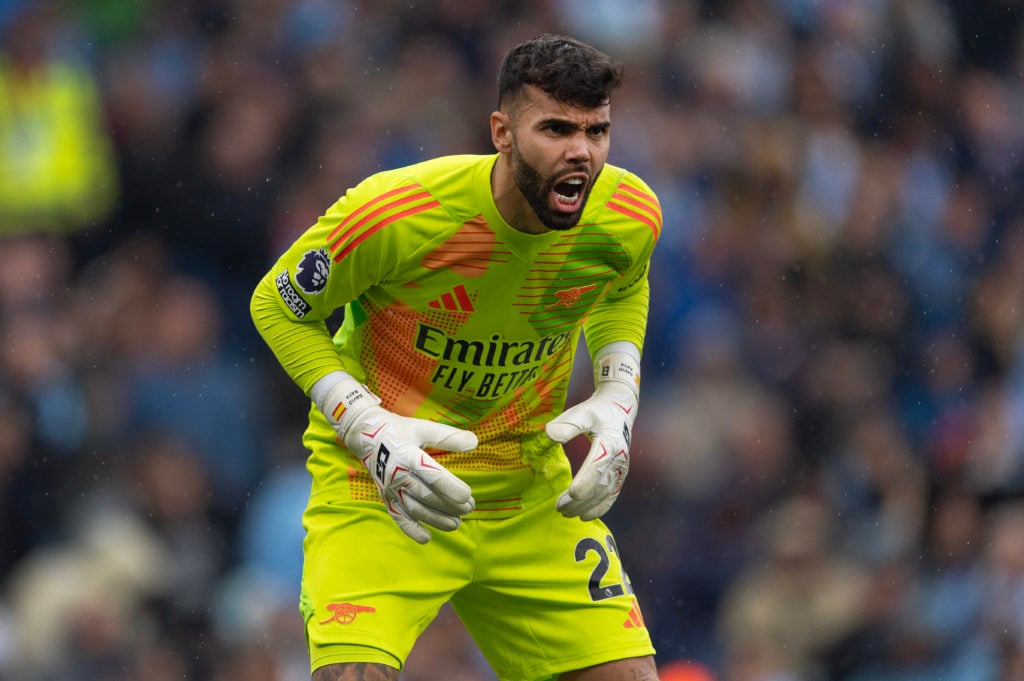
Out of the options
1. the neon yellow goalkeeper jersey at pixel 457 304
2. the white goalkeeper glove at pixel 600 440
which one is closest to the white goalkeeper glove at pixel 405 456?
the neon yellow goalkeeper jersey at pixel 457 304

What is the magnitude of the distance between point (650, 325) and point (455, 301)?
3818mm

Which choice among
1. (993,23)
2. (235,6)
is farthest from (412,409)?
(993,23)

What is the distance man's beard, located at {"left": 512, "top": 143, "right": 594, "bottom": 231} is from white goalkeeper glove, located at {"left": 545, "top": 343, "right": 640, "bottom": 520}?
1.59 ft

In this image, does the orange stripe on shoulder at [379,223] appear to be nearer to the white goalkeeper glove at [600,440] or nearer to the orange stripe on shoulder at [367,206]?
the orange stripe on shoulder at [367,206]

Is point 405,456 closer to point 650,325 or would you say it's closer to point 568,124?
point 568,124

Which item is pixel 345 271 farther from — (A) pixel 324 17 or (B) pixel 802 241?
(B) pixel 802 241

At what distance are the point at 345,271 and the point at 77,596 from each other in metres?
2.97

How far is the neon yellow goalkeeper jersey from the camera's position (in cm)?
396

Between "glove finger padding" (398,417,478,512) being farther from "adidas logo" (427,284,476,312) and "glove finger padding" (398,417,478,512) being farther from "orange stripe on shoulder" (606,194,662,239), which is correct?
"orange stripe on shoulder" (606,194,662,239)

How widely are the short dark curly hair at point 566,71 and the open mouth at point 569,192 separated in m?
0.17

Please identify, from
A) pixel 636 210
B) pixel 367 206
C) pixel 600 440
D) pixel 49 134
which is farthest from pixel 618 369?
pixel 49 134

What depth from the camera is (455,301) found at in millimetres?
4039

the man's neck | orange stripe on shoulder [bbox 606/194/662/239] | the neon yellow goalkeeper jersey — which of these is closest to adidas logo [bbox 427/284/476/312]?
the neon yellow goalkeeper jersey

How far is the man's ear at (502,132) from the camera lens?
3.92m
